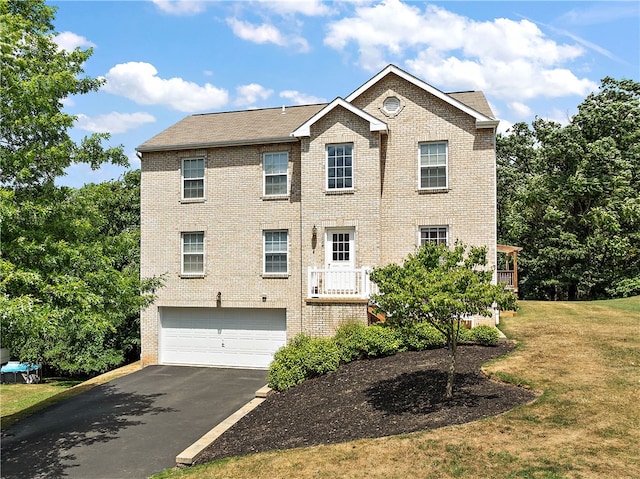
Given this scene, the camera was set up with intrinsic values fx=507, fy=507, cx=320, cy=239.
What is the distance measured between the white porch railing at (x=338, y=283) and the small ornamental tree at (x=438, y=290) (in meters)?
6.39

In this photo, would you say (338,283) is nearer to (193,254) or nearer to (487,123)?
(193,254)

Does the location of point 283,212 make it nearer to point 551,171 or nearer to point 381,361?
point 381,361

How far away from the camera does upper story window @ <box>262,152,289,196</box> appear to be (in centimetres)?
1877

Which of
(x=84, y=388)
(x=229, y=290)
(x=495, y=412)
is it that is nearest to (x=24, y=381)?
(x=84, y=388)

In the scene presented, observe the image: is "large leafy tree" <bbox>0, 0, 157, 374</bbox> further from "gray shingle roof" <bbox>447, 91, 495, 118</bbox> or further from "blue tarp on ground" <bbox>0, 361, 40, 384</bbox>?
"blue tarp on ground" <bbox>0, 361, 40, 384</bbox>

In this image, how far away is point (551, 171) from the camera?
31109mm

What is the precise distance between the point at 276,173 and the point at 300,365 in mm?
7904

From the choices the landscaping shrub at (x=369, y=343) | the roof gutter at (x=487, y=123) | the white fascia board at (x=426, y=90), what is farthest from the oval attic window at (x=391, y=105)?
the landscaping shrub at (x=369, y=343)

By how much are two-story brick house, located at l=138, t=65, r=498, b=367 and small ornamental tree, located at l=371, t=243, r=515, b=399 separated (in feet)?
20.2

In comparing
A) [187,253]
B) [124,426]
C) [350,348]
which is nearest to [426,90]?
[350,348]

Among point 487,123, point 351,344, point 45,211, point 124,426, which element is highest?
point 487,123

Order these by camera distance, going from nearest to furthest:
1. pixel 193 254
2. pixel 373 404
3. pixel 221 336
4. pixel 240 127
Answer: pixel 373 404 < pixel 221 336 < pixel 193 254 < pixel 240 127

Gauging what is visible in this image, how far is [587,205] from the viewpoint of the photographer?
1168 inches

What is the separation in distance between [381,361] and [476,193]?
274 inches
